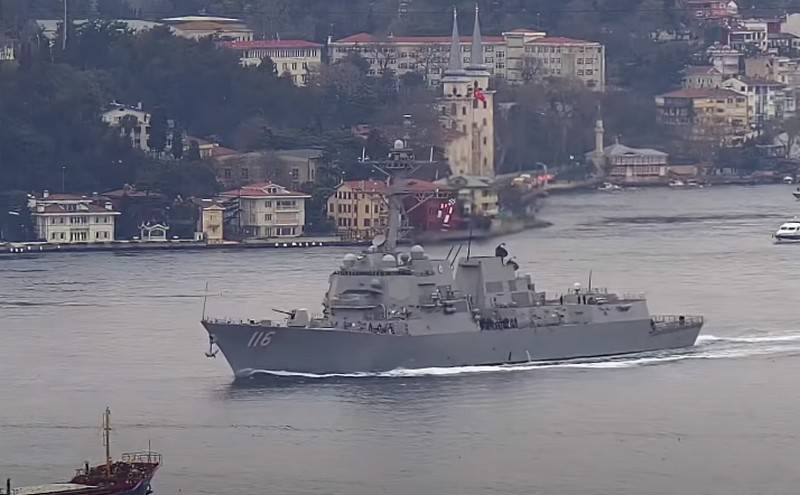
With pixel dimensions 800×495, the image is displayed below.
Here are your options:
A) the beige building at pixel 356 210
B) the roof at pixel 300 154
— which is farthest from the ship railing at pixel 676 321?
the roof at pixel 300 154

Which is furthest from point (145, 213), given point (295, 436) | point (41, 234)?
point (295, 436)

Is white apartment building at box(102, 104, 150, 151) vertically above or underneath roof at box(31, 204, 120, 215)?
above

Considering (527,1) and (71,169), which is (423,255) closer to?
(71,169)

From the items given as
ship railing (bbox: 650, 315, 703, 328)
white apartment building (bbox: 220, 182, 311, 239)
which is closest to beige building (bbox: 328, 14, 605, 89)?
white apartment building (bbox: 220, 182, 311, 239)

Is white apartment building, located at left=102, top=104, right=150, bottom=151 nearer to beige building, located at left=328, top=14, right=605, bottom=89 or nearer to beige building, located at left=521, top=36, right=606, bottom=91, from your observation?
beige building, located at left=328, top=14, right=605, bottom=89

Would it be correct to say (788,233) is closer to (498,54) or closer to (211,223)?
(211,223)
